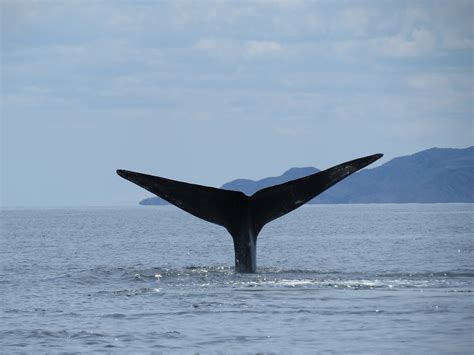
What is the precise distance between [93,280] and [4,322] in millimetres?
7871

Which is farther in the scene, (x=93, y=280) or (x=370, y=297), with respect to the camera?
(x=93, y=280)

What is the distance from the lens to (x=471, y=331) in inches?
615

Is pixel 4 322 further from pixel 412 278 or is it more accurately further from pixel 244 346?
pixel 412 278

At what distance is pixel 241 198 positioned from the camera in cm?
2280

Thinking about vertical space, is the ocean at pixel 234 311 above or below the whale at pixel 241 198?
below

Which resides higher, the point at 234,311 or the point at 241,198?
the point at 241,198

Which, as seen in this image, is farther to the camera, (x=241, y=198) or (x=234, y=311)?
(x=241, y=198)

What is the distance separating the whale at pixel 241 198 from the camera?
21.8 meters

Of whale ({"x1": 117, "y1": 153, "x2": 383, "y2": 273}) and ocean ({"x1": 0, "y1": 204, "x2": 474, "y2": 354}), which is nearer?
ocean ({"x1": 0, "y1": 204, "x2": 474, "y2": 354})

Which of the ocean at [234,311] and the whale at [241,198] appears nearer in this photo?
the ocean at [234,311]

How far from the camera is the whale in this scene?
21.8 metres

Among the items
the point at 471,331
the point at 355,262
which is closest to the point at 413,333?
the point at 471,331

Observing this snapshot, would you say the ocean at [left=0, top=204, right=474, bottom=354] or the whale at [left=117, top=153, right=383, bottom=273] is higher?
the whale at [left=117, top=153, right=383, bottom=273]

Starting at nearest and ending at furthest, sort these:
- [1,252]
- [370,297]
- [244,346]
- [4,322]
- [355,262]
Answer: [244,346] → [4,322] → [370,297] → [355,262] → [1,252]
